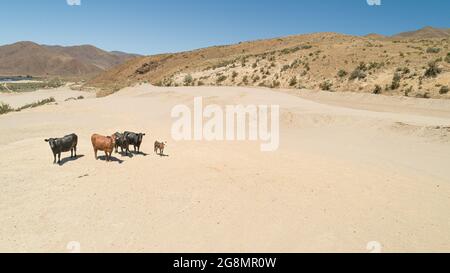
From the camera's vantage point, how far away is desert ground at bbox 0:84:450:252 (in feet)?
21.3

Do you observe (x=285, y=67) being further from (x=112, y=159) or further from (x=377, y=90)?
(x=112, y=159)

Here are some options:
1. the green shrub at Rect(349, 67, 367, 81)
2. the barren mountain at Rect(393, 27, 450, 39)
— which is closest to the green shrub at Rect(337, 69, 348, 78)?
the green shrub at Rect(349, 67, 367, 81)

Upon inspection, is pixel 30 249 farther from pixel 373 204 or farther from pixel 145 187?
pixel 373 204

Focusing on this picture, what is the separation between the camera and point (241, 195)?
28.0ft

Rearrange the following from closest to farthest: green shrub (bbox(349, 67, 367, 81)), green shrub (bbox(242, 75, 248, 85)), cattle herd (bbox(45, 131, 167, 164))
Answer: cattle herd (bbox(45, 131, 167, 164)) → green shrub (bbox(349, 67, 367, 81)) → green shrub (bbox(242, 75, 248, 85))

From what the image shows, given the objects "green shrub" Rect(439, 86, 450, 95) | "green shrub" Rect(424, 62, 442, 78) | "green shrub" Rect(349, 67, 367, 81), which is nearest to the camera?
"green shrub" Rect(439, 86, 450, 95)

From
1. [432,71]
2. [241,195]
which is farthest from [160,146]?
[432,71]

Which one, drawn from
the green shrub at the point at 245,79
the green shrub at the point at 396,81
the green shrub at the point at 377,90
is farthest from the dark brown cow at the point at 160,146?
the green shrub at the point at 245,79

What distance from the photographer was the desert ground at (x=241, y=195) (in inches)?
256

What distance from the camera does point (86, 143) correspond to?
1374cm

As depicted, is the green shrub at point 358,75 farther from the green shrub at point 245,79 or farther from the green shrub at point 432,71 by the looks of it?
the green shrub at point 245,79

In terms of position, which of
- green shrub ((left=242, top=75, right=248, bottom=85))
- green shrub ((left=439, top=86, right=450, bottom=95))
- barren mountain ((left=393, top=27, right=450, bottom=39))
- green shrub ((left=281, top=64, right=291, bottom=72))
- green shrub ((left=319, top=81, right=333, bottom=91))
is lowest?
green shrub ((left=439, top=86, right=450, bottom=95))

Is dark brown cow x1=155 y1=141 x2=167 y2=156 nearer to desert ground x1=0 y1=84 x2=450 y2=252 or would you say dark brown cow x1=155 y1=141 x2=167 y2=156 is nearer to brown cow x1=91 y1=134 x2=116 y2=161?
desert ground x1=0 y1=84 x2=450 y2=252
